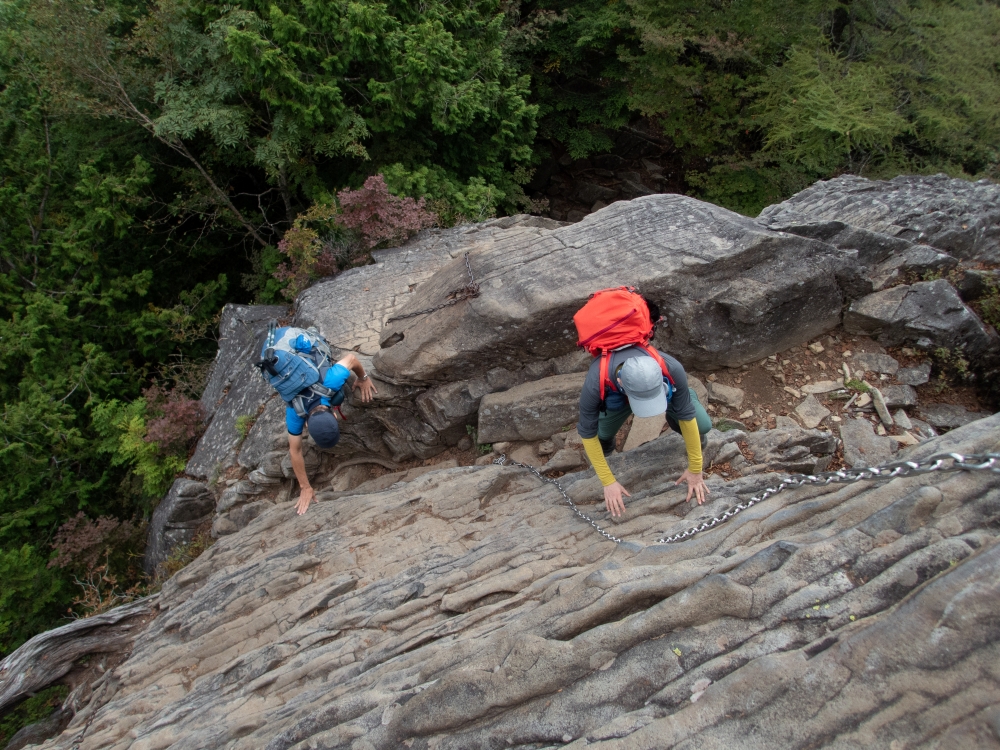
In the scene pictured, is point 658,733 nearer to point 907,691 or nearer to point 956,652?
point 907,691

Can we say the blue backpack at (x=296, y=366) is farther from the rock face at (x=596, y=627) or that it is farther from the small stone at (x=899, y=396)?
the small stone at (x=899, y=396)

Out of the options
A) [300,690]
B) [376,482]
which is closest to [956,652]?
[300,690]

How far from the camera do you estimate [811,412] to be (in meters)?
6.88

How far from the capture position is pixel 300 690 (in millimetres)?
5027

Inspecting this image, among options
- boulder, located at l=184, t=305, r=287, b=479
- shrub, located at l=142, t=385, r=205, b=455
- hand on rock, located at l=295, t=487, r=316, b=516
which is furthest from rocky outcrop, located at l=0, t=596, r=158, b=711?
shrub, located at l=142, t=385, r=205, b=455

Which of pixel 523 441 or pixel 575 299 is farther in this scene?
pixel 523 441

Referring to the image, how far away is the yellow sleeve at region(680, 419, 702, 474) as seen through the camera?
4773 millimetres

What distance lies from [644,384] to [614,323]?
1.78 ft

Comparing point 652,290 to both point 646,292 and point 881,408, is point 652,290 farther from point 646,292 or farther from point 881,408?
point 881,408

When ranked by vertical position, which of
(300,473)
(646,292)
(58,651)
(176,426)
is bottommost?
(58,651)

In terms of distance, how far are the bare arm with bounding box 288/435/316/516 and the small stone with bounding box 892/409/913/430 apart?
7.43m

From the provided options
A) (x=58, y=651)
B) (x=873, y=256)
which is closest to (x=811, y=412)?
(x=873, y=256)

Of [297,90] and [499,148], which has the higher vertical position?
[297,90]

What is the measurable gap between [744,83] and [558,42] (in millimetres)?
5426
